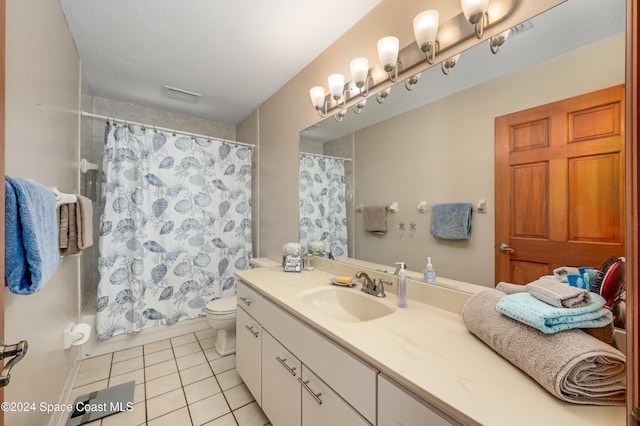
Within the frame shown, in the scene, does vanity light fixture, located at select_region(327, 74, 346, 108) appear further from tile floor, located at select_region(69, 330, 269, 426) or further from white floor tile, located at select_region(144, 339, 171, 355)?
white floor tile, located at select_region(144, 339, 171, 355)

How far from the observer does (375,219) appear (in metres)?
1.55

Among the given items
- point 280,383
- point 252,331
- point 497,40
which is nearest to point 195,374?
point 252,331

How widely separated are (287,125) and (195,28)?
919mm

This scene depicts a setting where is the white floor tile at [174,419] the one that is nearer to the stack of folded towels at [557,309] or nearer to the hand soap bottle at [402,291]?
the hand soap bottle at [402,291]

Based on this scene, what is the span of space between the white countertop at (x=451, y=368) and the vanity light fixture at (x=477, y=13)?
1.11 metres

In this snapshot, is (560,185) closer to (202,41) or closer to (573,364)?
(573,364)

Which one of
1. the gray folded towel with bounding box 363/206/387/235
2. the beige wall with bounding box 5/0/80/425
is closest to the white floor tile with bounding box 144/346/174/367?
the beige wall with bounding box 5/0/80/425

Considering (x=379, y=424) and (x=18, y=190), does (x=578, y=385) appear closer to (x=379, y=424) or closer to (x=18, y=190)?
(x=379, y=424)

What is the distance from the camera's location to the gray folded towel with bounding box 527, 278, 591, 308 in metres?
0.67

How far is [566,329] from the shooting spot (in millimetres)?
632

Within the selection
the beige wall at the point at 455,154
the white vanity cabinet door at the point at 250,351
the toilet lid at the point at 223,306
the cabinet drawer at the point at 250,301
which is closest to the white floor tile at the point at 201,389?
the white vanity cabinet door at the point at 250,351

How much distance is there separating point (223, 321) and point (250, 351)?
64 centimetres

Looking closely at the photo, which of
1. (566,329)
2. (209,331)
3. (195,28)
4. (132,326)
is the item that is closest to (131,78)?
(195,28)

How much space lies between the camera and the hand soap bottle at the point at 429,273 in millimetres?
1215
